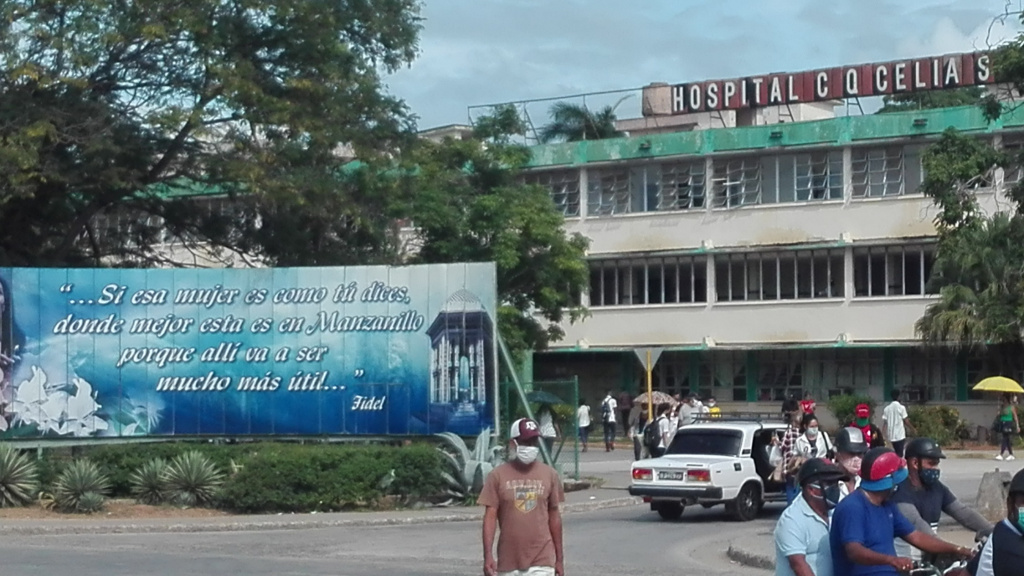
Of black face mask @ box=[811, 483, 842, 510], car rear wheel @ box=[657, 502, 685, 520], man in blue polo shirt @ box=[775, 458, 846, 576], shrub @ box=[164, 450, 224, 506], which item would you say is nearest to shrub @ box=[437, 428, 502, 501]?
car rear wheel @ box=[657, 502, 685, 520]

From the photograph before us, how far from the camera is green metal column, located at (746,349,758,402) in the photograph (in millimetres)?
55656

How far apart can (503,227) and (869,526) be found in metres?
35.5

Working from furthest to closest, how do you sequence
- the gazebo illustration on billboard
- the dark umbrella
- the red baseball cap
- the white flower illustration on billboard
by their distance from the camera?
1. the dark umbrella
2. the gazebo illustration on billboard
3. the white flower illustration on billboard
4. the red baseball cap

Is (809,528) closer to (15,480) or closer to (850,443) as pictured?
(850,443)

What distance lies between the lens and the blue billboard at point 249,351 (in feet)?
86.3

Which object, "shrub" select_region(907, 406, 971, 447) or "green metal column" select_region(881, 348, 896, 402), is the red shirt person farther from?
"green metal column" select_region(881, 348, 896, 402)

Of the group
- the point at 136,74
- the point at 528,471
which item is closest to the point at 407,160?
the point at 136,74

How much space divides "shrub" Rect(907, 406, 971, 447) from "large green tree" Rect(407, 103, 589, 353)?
35.8ft

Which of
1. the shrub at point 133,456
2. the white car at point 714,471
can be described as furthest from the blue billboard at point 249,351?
the white car at point 714,471

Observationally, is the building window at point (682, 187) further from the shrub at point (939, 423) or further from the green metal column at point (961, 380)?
the shrub at point (939, 423)

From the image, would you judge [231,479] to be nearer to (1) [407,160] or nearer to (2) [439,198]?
(1) [407,160]

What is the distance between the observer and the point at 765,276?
55062 millimetres

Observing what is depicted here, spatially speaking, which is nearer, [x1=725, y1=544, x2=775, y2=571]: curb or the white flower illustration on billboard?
[x1=725, y1=544, x2=775, y2=571]: curb

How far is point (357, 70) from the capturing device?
32.6m
